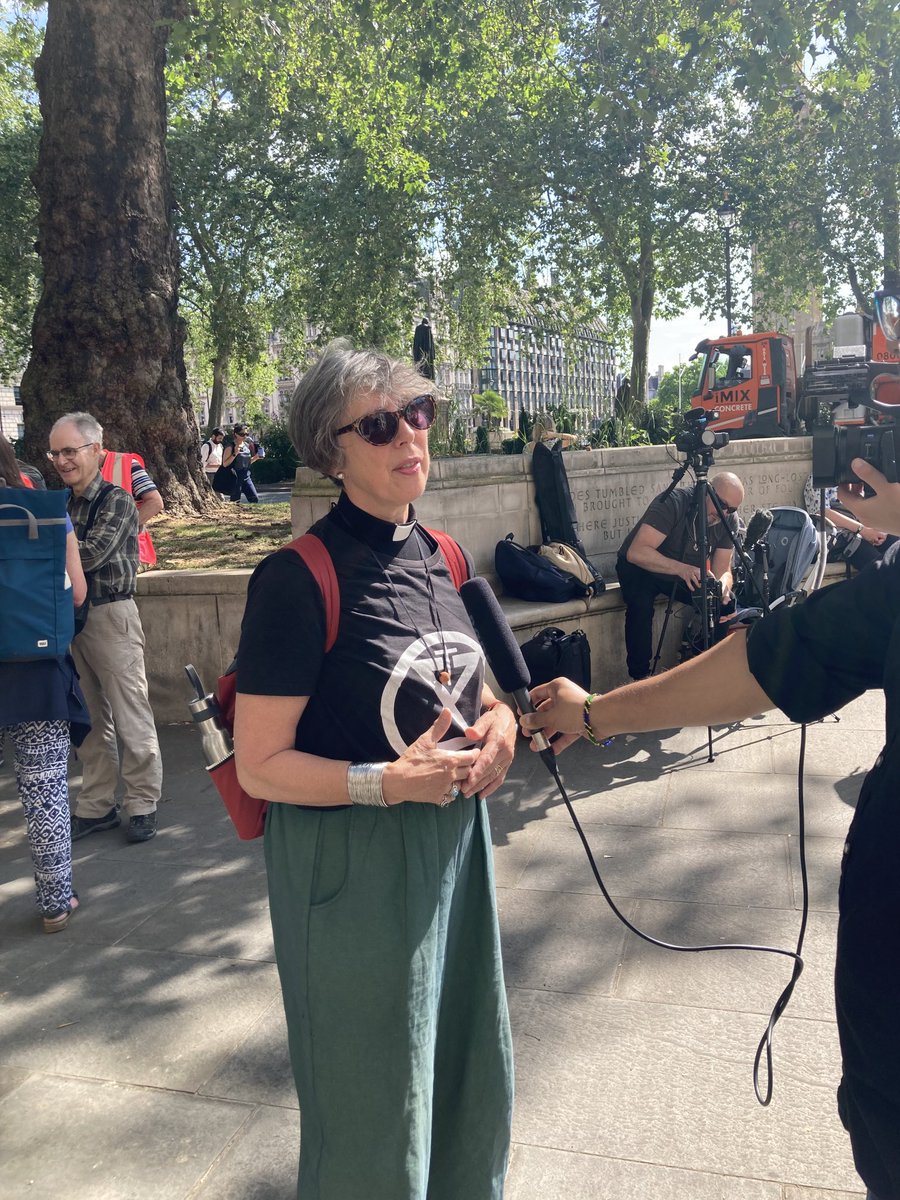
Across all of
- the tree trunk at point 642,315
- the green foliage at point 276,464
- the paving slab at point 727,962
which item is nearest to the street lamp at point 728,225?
the tree trunk at point 642,315

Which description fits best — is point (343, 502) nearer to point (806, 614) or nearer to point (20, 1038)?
point (806, 614)

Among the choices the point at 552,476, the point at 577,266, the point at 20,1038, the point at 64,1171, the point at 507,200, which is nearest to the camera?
the point at 64,1171

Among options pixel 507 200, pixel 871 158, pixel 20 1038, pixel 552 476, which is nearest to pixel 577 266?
pixel 507 200

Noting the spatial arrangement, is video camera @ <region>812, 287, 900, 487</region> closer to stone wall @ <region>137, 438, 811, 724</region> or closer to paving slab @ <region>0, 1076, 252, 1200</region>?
paving slab @ <region>0, 1076, 252, 1200</region>

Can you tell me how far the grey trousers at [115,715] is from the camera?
5098 mm

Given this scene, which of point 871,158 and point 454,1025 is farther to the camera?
point 871,158

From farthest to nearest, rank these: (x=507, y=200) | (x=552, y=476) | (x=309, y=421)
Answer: (x=507, y=200) → (x=552, y=476) → (x=309, y=421)

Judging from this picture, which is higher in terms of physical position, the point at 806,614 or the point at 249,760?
the point at 806,614

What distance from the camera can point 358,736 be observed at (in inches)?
74.9

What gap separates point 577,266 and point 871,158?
7.12 meters

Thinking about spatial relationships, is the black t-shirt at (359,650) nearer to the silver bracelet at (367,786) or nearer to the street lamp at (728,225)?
the silver bracelet at (367,786)

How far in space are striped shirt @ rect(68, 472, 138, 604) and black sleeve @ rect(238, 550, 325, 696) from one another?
3418 mm

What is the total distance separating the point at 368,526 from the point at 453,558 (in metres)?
0.32

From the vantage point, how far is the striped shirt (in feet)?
16.3
